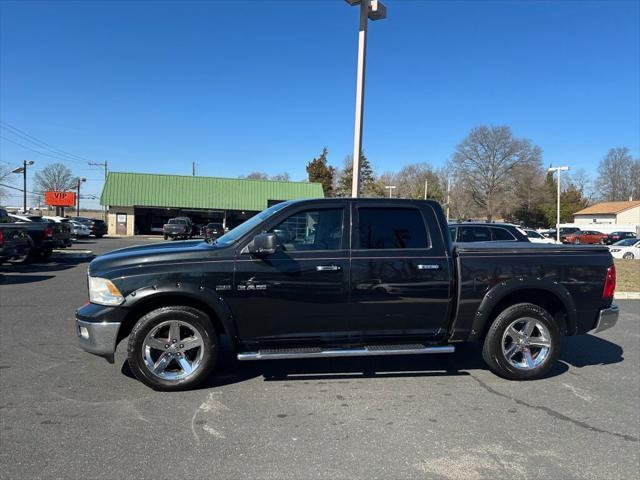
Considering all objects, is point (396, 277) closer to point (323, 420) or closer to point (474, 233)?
point (323, 420)

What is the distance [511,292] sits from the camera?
504 centimetres

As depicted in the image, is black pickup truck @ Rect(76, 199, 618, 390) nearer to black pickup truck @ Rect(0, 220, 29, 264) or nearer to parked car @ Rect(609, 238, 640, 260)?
black pickup truck @ Rect(0, 220, 29, 264)

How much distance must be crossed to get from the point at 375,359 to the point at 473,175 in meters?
73.5

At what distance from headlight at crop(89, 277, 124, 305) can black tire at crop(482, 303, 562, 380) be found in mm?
3812

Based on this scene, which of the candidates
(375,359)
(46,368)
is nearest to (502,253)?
(375,359)

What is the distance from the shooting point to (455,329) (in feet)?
16.4

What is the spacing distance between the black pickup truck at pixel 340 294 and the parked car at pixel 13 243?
1084 centimetres

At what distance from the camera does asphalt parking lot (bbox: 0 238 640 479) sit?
3.27 metres

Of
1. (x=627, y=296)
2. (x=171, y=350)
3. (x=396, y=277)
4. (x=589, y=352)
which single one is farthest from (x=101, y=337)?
(x=627, y=296)

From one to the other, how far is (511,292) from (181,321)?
3431 mm

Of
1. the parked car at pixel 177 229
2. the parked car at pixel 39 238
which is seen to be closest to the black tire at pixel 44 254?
the parked car at pixel 39 238

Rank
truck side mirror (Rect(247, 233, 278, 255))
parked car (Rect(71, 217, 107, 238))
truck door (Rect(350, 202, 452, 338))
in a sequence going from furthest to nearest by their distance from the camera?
parked car (Rect(71, 217, 107, 238)) < truck door (Rect(350, 202, 452, 338)) < truck side mirror (Rect(247, 233, 278, 255))

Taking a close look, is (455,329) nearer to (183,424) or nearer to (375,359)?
(375,359)

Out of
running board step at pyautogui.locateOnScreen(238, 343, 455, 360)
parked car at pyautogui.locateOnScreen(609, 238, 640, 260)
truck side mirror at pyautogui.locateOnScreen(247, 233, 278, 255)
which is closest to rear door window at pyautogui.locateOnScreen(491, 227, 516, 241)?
running board step at pyautogui.locateOnScreen(238, 343, 455, 360)
